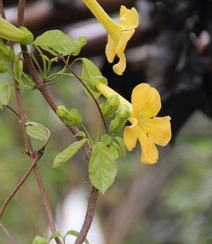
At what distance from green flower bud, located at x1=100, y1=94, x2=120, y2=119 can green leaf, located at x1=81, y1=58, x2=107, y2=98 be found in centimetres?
3

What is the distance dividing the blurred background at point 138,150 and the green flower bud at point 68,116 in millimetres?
72

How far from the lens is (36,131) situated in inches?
20.2

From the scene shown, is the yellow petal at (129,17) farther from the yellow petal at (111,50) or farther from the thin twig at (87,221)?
the thin twig at (87,221)

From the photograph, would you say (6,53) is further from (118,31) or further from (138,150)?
(138,150)

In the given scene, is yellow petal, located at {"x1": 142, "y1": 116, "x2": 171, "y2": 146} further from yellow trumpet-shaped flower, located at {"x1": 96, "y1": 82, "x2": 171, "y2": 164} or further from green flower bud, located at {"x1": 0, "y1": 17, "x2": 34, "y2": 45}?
green flower bud, located at {"x1": 0, "y1": 17, "x2": 34, "y2": 45}

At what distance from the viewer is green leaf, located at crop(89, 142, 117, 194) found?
465 millimetres

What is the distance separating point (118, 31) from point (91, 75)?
0.13 ft

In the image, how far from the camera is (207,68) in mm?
1076

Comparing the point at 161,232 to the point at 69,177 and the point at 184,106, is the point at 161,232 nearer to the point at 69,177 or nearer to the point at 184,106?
the point at 69,177

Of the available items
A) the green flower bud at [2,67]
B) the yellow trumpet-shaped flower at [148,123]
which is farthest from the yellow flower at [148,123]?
the green flower bud at [2,67]

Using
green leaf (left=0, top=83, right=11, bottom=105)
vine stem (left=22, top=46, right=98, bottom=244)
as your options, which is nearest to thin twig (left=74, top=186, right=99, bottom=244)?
vine stem (left=22, top=46, right=98, bottom=244)

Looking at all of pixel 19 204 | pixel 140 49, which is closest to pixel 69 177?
pixel 19 204

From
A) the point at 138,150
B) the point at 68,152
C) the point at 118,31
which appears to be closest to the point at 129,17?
the point at 118,31

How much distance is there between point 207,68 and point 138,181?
2.05 meters
